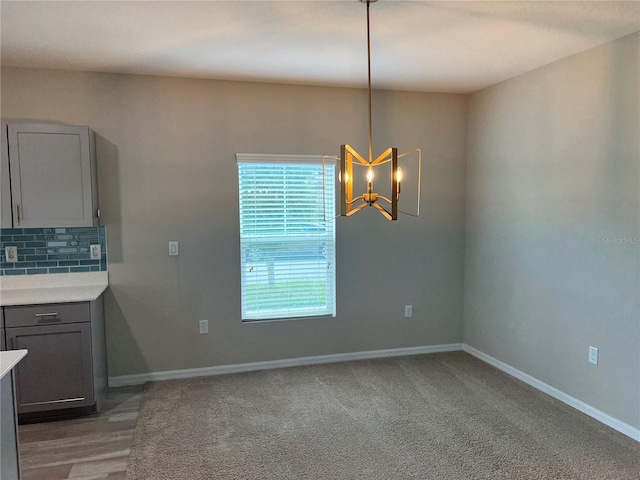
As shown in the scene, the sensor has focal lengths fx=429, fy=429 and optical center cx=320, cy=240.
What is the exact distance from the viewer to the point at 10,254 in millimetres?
3285

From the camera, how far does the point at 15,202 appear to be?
3.07 m

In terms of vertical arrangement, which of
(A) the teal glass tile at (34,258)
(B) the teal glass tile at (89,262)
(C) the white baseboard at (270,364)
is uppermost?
(A) the teal glass tile at (34,258)

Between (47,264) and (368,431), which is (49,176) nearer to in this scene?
(47,264)

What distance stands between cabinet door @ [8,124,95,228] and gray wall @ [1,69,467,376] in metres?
0.24

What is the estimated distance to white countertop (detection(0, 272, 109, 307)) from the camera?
2.98m

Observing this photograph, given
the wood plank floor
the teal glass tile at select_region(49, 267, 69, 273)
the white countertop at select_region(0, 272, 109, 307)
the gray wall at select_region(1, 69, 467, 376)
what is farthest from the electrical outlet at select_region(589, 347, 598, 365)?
the teal glass tile at select_region(49, 267, 69, 273)

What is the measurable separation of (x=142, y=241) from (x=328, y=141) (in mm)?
1825

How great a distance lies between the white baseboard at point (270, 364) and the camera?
3.62 m

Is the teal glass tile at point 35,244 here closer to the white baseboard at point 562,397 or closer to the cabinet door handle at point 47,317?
the cabinet door handle at point 47,317

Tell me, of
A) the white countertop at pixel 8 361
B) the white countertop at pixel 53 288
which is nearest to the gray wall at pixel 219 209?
the white countertop at pixel 53 288

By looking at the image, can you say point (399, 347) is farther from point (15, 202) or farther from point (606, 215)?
point (15, 202)

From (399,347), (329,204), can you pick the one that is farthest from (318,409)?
(329,204)

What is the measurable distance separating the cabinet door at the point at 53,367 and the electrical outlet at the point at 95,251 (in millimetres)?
639

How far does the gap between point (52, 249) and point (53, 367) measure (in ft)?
3.04
